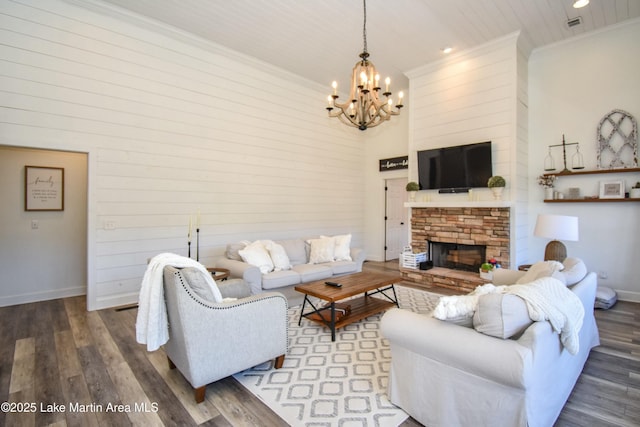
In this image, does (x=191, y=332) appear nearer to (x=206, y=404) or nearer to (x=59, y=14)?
(x=206, y=404)

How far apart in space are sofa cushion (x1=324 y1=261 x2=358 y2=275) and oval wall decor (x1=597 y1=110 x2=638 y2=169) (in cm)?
393

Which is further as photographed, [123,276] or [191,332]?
[123,276]

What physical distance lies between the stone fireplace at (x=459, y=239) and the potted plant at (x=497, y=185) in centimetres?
21

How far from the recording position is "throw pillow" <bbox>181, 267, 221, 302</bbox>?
2059 millimetres

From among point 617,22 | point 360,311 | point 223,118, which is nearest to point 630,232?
point 617,22

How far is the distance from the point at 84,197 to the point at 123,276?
162cm

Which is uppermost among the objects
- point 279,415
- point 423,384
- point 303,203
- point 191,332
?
point 303,203

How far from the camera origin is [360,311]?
11.5ft

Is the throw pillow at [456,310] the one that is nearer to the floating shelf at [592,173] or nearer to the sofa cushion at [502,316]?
the sofa cushion at [502,316]

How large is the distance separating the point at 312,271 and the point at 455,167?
10.2ft

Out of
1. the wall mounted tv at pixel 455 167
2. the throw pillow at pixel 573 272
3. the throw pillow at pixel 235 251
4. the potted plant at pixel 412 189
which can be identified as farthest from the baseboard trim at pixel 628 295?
the throw pillow at pixel 235 251

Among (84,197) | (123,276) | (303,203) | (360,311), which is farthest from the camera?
(303,203)

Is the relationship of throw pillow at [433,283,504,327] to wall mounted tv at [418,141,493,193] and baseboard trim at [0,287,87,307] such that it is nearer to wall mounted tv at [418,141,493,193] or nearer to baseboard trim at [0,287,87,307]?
wall mounted tv at [418,141,493,193]

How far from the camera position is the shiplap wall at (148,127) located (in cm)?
355
